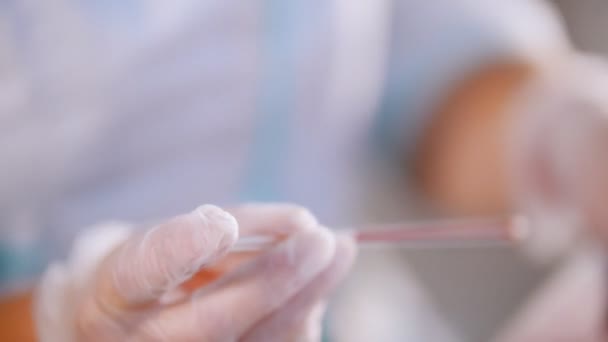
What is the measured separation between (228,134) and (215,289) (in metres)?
0.28

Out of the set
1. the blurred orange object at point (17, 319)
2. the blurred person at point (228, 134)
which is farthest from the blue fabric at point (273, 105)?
the blurred orange object at point (17, 319)

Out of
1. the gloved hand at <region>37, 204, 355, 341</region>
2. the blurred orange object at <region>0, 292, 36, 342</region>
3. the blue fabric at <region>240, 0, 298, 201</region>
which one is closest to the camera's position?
the gloved hand at <region>37, 204, 355, 341</region>

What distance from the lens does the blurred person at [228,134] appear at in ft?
0.96

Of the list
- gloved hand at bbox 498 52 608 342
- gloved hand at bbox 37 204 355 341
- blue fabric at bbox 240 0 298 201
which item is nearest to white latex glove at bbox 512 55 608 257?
gloved hand at bbox 498 52 608 342

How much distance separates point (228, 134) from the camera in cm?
56

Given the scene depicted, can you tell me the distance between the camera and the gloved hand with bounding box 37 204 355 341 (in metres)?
0.26

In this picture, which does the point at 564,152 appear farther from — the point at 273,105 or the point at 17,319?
the point at 17,319

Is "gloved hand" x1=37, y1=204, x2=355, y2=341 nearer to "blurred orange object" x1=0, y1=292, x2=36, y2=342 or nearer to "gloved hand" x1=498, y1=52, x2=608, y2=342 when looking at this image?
"blurred orange object" x1=0, y1=292, x2=36, y2=342

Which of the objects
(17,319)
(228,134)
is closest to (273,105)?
(228,134)

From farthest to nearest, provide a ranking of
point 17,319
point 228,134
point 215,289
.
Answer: point 228,134, point 17,319, point 215,289

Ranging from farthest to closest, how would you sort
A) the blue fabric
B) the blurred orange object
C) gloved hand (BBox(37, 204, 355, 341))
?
the blue fabric, the blurred orange object, gloved hand (BBox(37, 204, 355, 341))

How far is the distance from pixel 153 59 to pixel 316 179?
8.0 inches

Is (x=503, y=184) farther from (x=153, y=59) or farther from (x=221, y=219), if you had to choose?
(x=221, y=219)

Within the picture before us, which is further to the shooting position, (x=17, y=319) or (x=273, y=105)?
(x=273, y=105)
